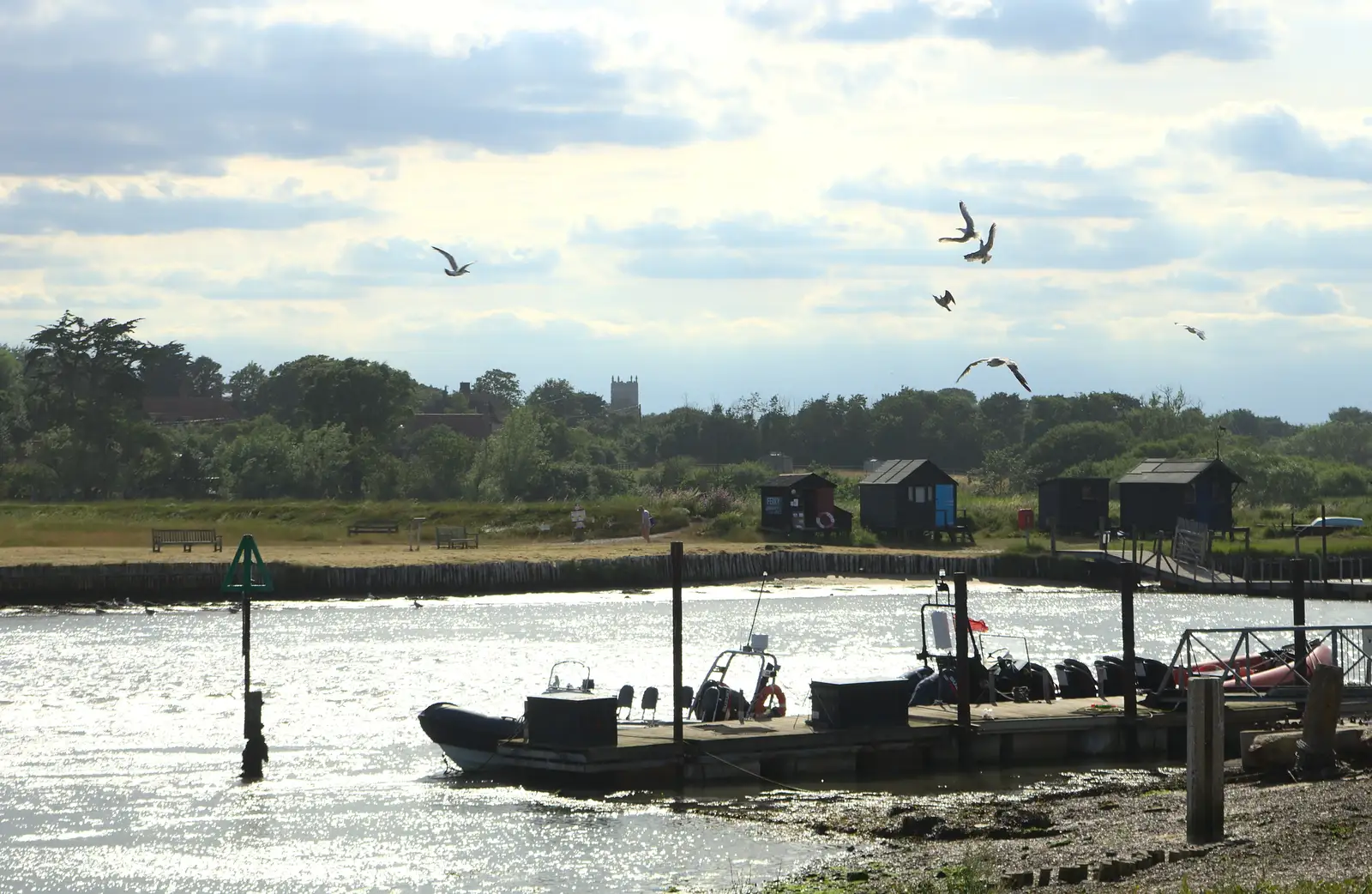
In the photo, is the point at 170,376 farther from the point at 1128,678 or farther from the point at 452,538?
the point at 1128,678

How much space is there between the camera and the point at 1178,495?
67.8 m

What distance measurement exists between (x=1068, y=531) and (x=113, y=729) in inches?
1994

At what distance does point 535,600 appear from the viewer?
59594 millimetres

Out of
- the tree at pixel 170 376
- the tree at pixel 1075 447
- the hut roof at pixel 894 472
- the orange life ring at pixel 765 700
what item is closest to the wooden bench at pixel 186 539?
the hut roof at pixel 894 472

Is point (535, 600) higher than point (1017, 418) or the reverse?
the reverse

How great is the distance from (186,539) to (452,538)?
38.0 ft

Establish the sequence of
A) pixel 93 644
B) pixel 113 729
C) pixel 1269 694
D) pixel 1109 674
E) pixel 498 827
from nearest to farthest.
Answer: pixel 498 827 < pixel 1269 694 < pixel 1109 674 < pixel 113 729 < pixel 93 644

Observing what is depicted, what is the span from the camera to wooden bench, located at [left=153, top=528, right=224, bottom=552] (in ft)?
214

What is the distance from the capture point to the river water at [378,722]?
71.5ft

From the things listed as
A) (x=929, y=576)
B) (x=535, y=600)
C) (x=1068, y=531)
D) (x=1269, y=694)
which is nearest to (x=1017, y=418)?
(x=1068, y=531)

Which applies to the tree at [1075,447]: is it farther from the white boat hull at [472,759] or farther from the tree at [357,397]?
the white boat hull at [472,759]

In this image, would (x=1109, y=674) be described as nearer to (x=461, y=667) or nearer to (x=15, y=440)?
(x=461, y=667)

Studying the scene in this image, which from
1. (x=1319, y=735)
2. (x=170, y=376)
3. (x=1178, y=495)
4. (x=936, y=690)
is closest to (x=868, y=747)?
(x=936, y=690)

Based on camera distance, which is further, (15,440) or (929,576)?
(15,440)
